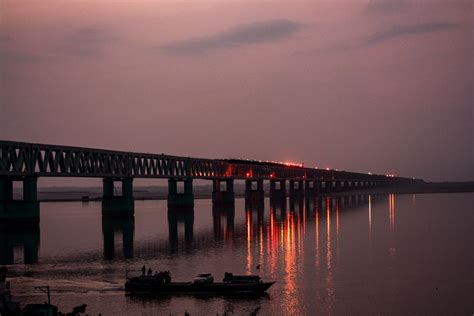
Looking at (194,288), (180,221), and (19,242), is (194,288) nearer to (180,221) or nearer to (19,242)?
(19,242)

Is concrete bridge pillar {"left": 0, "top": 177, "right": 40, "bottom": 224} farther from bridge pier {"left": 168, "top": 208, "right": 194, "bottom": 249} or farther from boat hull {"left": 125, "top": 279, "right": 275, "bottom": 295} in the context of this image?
boat hull {"left": 125, "top": 279, "right": 275, "bottom": 295}

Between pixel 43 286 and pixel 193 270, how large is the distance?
14.9 meters

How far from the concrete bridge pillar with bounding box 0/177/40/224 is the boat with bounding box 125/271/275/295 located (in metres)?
65.6

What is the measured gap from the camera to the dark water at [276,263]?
177 feet

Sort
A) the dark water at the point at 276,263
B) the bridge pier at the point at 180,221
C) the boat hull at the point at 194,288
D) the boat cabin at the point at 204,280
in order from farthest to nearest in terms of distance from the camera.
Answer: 1. the bridge pier at the point at 180,221
2. the boat cabin at the point at 204,280
3. the boat hull at the point at 194,288
4. the dark water at the point at 276,263

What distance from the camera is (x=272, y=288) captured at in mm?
59531

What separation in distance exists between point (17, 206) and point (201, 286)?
70647 mm

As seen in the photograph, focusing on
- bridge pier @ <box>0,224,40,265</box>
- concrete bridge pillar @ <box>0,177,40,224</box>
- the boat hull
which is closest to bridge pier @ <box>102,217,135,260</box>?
bridge pier @ <box>0,224,40,265</box>

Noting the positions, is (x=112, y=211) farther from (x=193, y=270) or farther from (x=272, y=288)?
(x=272, y=288)

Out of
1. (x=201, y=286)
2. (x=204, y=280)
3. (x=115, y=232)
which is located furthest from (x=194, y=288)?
(x=115, y=232)

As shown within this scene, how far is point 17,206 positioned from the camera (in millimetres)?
121062

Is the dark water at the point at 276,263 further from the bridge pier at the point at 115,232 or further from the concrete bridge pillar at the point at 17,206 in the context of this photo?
the concrete bridge pillar at the point at 17,206

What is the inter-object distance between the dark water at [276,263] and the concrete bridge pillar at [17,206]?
177 inches

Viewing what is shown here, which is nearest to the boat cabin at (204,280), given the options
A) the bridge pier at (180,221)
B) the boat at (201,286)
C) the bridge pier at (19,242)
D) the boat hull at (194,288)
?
the boat at (201,286)
